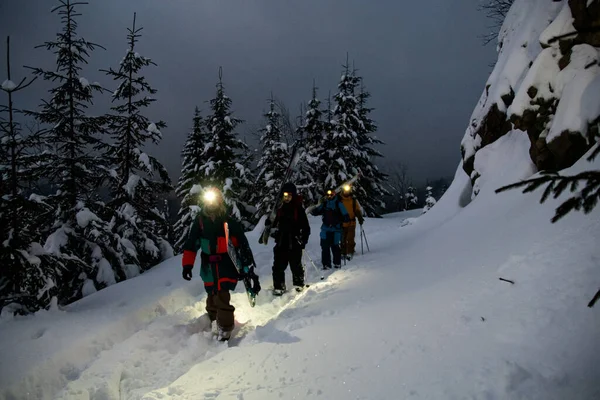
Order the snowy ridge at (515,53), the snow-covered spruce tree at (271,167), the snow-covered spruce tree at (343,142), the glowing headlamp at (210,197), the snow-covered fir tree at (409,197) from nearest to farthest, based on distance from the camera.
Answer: the glowing headlamp at (210,197) → the snowy ridge at (515,53) → the snow-covered spruce tree at (271,167) → the snow-covered spruce tree at (343,142) → the snow-covered fir tree at (409,197)

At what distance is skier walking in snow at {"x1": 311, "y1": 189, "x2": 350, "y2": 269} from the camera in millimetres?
8883

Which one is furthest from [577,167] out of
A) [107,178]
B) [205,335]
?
[107,178]

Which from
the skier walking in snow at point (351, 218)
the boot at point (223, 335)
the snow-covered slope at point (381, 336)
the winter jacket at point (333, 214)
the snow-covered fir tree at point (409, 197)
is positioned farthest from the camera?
the snow-covered fir tree at point (409, 197)

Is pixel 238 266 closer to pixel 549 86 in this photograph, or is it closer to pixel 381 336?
pixel 381 336

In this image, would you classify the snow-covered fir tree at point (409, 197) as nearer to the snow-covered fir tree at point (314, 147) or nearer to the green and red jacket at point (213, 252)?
the snow-covered fir tree at point (314, 147)

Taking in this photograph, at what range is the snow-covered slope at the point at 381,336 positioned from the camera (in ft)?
8.97

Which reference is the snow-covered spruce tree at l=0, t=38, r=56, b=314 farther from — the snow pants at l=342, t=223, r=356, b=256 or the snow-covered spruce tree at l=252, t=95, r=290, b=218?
the snow-covered spruce tree at l=252, t=95, r=290, b=218

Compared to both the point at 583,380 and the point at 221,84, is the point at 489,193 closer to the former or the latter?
the point at 583,380

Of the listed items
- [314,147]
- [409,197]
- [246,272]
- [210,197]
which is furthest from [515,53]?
[409,197]

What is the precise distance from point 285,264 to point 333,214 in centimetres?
235

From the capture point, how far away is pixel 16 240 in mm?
5723

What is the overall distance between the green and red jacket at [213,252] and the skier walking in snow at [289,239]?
158 centimetres

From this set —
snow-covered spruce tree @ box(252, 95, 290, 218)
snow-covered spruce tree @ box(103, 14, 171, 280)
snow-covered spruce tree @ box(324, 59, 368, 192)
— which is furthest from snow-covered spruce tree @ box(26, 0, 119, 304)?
snow-covered spruce tree @ box(324, 59, 368, 192)

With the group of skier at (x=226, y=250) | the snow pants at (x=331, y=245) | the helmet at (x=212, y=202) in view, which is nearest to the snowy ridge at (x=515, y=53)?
the snow pants at (x=331, y=245)
